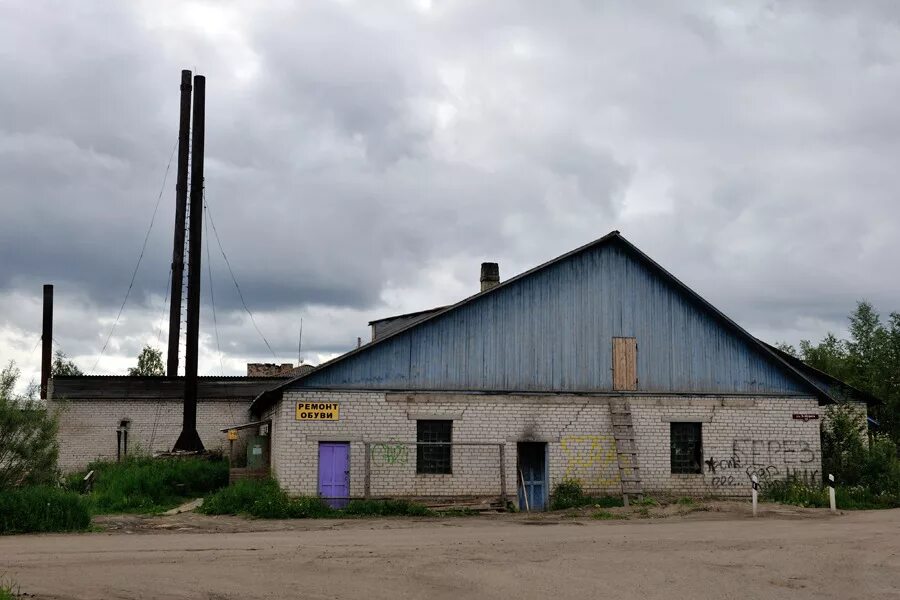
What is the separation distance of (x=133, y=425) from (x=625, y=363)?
20341mm

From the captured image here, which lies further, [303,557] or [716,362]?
[716,362]

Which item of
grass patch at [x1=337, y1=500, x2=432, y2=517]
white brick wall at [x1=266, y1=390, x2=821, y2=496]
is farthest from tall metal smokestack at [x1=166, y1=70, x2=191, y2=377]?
grass patch at [x1=337, y1=500, x2=432, y2=517]

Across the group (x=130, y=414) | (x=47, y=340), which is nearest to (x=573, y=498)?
(x=130, y=414)

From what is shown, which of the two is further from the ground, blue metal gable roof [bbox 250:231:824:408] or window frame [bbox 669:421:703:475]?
blue metal gable roof [bbox 250:231:824:408]

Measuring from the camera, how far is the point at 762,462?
2353 centimetres

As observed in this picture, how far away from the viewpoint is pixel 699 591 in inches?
448

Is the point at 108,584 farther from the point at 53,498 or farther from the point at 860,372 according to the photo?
the point at 860,372

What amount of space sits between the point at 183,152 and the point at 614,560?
27.8 metres

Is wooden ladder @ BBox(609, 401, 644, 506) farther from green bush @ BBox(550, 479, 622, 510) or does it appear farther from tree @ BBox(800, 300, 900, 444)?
tree @ BBox(800, 300, 900, 444)

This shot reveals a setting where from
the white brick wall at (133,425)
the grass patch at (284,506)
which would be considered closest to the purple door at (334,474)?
the grass patch at (284,506)

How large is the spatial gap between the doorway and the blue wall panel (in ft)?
5.43

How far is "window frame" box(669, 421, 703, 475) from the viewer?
23281mm

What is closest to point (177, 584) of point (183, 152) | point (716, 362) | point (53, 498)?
point (53, 498)

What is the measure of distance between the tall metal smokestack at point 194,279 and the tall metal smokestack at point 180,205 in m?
1.28
